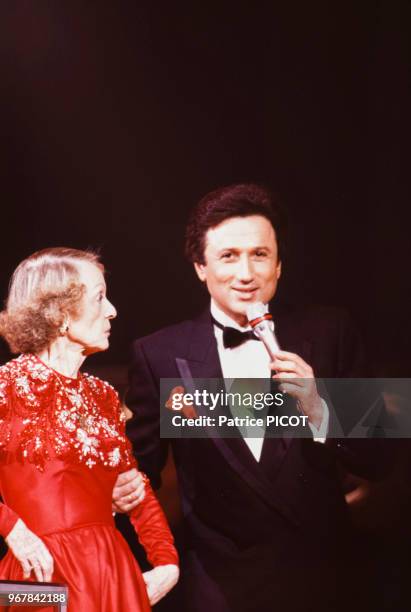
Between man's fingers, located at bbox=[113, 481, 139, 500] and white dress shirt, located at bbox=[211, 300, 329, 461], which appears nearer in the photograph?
man's fingers, located at bbox=[113, 481, 139, 500]

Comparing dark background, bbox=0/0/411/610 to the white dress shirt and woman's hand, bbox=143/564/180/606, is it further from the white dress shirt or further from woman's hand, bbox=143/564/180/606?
woman's hand, bbox=143/564/180/606

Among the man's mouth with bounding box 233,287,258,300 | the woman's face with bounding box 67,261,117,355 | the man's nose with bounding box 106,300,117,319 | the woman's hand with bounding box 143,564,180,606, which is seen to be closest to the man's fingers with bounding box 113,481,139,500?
the woman's hand with bounding box 143,564,180,606

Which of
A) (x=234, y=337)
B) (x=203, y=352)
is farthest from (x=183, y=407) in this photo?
(x=234, y=337)

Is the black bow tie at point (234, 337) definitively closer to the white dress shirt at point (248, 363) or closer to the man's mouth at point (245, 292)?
the white dress shirt at point (248, 363)

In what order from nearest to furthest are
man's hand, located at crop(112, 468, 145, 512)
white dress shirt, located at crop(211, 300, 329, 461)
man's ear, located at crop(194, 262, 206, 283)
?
man's hand, located at crop(112, 468, 145, 512) < white dress shirt, located at crop(211, 300, 329, 461) < man's ear, located at crop(194, 262, 206, 283)

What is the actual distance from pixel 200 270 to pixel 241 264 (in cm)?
18

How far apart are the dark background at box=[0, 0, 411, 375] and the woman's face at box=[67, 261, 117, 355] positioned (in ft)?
1.06

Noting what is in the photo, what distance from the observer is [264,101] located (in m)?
3.10

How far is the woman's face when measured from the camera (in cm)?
258

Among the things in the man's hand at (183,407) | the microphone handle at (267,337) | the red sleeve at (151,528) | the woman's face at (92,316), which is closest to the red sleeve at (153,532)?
the red sleeve at (151,528)

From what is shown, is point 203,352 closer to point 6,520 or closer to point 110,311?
point 110,311

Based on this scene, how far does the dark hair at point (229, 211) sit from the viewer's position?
2896 mm

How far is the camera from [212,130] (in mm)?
3078

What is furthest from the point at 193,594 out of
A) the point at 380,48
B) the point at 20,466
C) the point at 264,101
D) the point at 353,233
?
the point at 380,48
